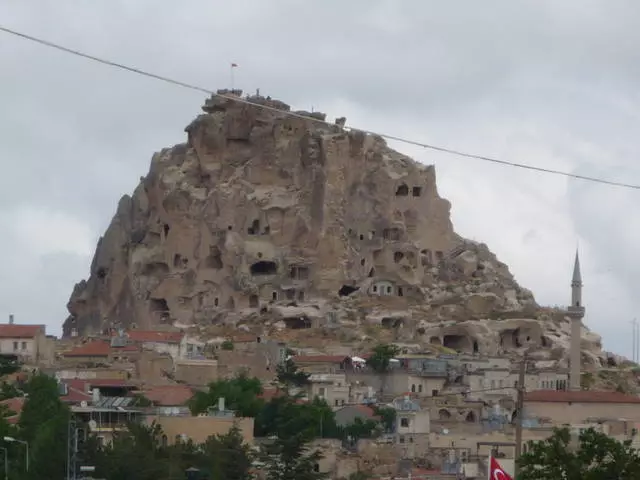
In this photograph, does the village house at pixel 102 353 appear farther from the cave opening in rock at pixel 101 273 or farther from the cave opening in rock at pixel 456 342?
the cave opening in rock at pixel 101 273

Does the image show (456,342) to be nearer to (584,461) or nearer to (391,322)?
(391,322)

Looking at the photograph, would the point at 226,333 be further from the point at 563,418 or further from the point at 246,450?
the point at 246,450

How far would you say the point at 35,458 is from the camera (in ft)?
192

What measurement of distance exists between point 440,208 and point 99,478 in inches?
2591

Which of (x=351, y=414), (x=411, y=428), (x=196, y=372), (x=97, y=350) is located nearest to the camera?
(x=411, y=428)

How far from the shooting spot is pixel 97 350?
100375 millimetres

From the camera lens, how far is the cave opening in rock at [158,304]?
392 feet

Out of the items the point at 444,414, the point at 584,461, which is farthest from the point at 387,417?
the point at 584,461

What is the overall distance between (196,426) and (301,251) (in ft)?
153

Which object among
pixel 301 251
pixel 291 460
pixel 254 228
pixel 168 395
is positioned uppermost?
pixel 254 228

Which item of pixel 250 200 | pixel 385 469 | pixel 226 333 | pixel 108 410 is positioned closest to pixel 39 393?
pixel 108 410

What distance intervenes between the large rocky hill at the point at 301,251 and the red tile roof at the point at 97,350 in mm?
11557

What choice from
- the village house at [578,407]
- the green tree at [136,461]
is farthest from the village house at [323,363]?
the green tree at [136,461]

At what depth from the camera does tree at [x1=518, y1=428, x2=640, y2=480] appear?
46.4 m
